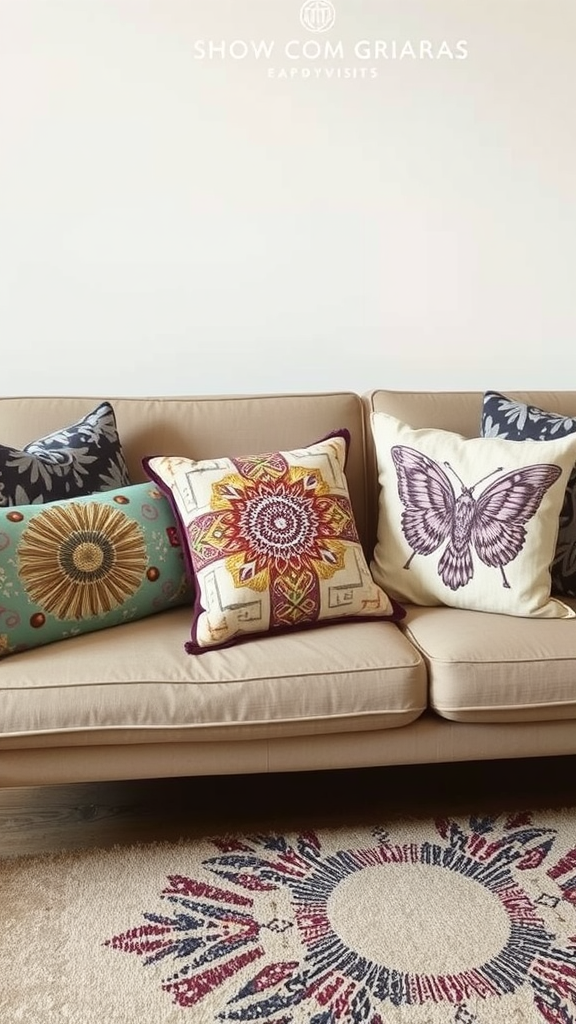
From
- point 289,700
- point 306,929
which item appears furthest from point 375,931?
point 289,700

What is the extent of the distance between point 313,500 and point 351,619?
0.90 feet

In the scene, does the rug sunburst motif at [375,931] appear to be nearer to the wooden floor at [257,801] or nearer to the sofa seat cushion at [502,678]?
the wooden floor at [257,801]

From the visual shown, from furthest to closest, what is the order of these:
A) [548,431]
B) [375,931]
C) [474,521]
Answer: [548,431], [474,521], [375,931]

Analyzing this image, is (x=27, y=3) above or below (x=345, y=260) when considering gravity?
above

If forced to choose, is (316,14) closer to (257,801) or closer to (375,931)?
(257,801)

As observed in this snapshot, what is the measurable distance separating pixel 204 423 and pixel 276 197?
0.74m

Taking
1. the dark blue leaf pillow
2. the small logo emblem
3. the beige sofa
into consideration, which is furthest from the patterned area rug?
the small logo emblem

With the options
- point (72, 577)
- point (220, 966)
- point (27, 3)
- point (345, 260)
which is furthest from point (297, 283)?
point (220, 966)

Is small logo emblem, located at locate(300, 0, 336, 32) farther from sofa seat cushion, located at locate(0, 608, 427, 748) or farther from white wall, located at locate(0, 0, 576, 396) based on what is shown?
sofa seat cushion, located at locate(0, 608, 427, 748)

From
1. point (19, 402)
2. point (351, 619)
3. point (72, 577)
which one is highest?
point (19, 402)

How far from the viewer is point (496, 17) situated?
97.5 inches

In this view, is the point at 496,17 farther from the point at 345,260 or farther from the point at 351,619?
the point at 351,619

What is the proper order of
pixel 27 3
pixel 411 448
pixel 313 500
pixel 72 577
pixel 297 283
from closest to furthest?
pixel 72 577 → pixel 313 500 → pixel 411 448 → pixel 27 3 → pixel 297 283

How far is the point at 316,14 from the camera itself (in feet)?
7.98
